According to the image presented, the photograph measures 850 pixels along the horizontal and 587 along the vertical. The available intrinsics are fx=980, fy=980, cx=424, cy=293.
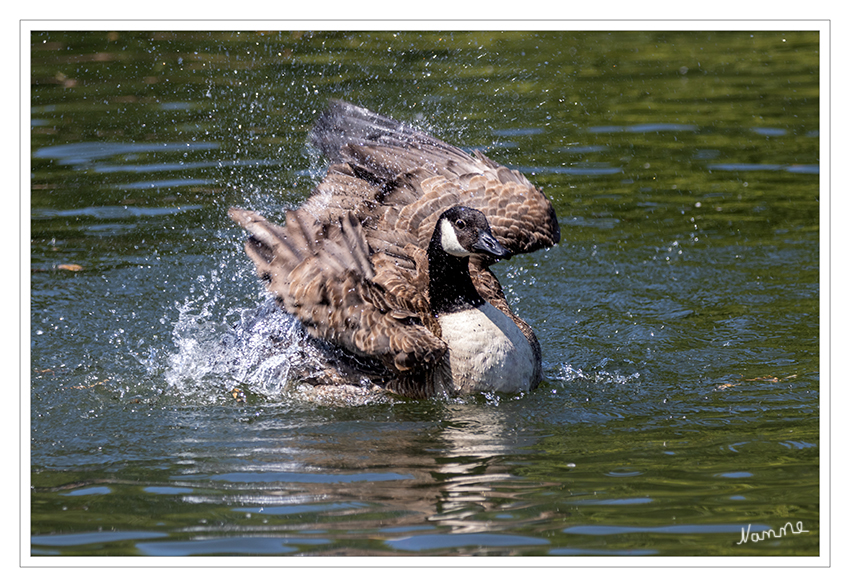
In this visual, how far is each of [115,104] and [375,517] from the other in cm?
951

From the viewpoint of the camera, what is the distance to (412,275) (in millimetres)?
8023

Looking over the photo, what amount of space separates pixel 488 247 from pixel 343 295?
114cm

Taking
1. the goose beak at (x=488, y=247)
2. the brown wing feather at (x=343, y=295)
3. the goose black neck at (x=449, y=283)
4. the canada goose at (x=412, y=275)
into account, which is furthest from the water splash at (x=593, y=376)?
the goose beak at (x=488, y=247)

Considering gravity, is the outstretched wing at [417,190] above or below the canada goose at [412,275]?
above

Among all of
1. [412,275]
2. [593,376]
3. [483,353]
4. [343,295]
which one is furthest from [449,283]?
[593,376]

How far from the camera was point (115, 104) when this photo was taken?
44.2 ft

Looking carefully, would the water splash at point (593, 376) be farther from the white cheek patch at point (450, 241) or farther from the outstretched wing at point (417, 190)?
the white cheek patch at point (450, 241)

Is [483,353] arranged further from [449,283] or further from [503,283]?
[503,283]

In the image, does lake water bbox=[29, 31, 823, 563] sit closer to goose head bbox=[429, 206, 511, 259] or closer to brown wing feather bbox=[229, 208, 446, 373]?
brown wing feather bbox=[229, 208, 446, 373]

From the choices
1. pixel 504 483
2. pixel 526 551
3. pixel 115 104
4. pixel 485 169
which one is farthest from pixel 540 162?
pixel 526 551

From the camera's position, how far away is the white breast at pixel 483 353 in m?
7.55

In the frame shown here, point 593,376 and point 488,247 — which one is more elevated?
point 488,247

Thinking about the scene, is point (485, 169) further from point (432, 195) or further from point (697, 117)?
point (697, 117)

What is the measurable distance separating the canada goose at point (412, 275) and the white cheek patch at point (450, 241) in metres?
0.01
